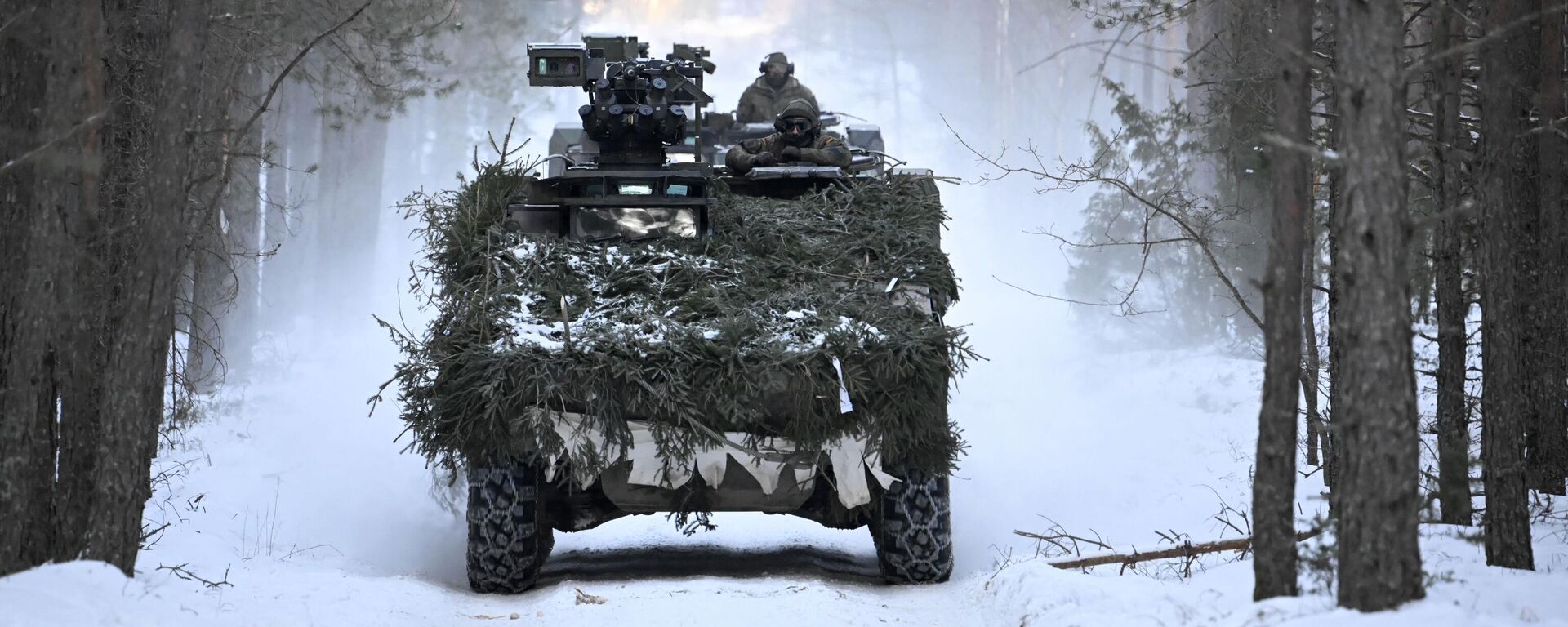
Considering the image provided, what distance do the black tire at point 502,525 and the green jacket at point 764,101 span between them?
6.77 m

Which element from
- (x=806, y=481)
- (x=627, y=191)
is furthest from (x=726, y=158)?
(x=806, y=481)

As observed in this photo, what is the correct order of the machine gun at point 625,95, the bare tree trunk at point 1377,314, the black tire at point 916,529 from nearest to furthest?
1. the bare tree trunk at point 1377,314
2. the black tire at point 916,529
3. the machine gun at point 625,95

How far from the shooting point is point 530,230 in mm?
9211

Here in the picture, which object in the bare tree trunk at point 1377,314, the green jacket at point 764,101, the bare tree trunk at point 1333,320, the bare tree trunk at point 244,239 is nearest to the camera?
the bare tree trunk at point 1377,314

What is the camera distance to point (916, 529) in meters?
8.02

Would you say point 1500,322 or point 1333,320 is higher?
point 1333,320

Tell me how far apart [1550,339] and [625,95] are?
19.7 feet

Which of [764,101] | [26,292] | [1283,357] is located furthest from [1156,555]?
[764,101]

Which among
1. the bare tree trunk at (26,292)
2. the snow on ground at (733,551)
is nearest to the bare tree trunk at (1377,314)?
the snow on ground at (733,551)

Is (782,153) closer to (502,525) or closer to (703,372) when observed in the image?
(703,372)

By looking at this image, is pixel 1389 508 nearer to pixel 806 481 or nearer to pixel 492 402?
pixel 806 481

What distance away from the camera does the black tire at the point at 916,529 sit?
26.1 ft

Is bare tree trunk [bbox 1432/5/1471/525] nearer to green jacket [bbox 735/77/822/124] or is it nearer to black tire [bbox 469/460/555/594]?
black tire [bbox 469/460/555/594]

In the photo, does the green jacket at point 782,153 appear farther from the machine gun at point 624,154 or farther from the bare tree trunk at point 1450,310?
the bare tree trunk at point 1450,310
